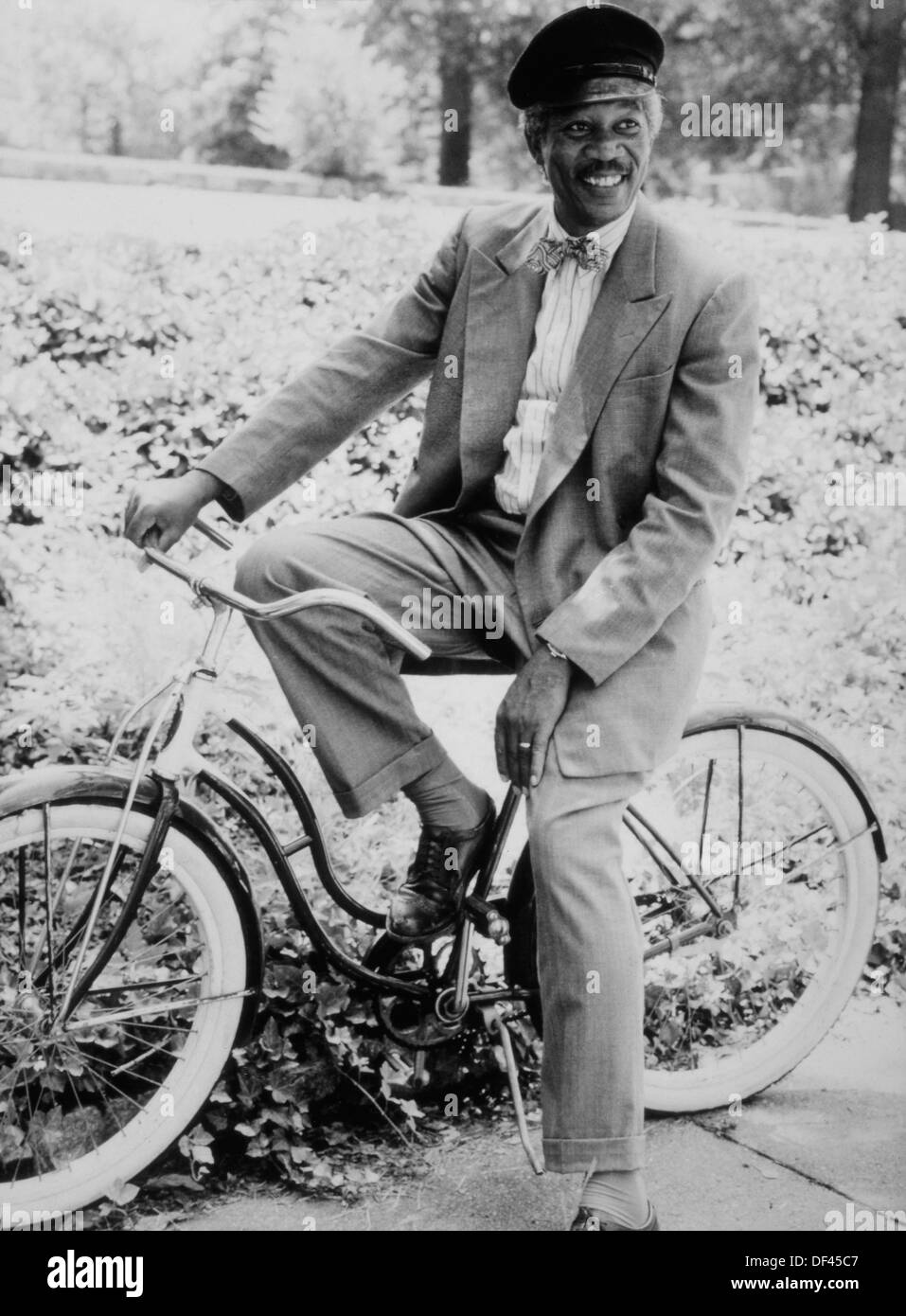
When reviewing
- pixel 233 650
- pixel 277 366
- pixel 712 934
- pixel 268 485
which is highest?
pixel 277 366

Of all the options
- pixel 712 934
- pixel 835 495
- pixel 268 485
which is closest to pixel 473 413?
pixel 268 485

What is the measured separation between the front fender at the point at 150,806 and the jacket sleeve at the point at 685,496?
2.31 feet

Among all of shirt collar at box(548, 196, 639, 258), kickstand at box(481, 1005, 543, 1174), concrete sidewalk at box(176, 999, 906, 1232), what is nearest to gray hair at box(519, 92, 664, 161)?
shirt collar at box(548, 196, 639, 258)

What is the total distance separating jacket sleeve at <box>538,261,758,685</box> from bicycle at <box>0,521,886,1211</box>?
1.11ft

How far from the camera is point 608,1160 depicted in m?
2.34

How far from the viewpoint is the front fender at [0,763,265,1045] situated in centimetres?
232

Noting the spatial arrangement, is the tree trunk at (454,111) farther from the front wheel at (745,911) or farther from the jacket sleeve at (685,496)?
the front wheel at (745,911)

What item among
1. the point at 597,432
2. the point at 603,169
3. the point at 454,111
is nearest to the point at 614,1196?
the point at 597,432

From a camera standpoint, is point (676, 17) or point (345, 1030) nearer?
point (345, 1030)

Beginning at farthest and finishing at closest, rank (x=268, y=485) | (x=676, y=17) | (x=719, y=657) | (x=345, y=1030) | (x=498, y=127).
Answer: (x=498, y=127) < (x=719, y=657) < (x=676, y=17) < (x=345, y=1030) < (x=268, y=485)

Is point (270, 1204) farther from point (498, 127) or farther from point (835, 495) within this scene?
point (498, 127)

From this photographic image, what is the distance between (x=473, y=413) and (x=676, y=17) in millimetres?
1921

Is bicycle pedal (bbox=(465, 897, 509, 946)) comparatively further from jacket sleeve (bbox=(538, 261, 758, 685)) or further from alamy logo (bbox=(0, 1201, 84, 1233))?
alamy logo (bbox=(0, 1201, 84, 1233))

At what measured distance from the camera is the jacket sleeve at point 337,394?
8.21 ft
